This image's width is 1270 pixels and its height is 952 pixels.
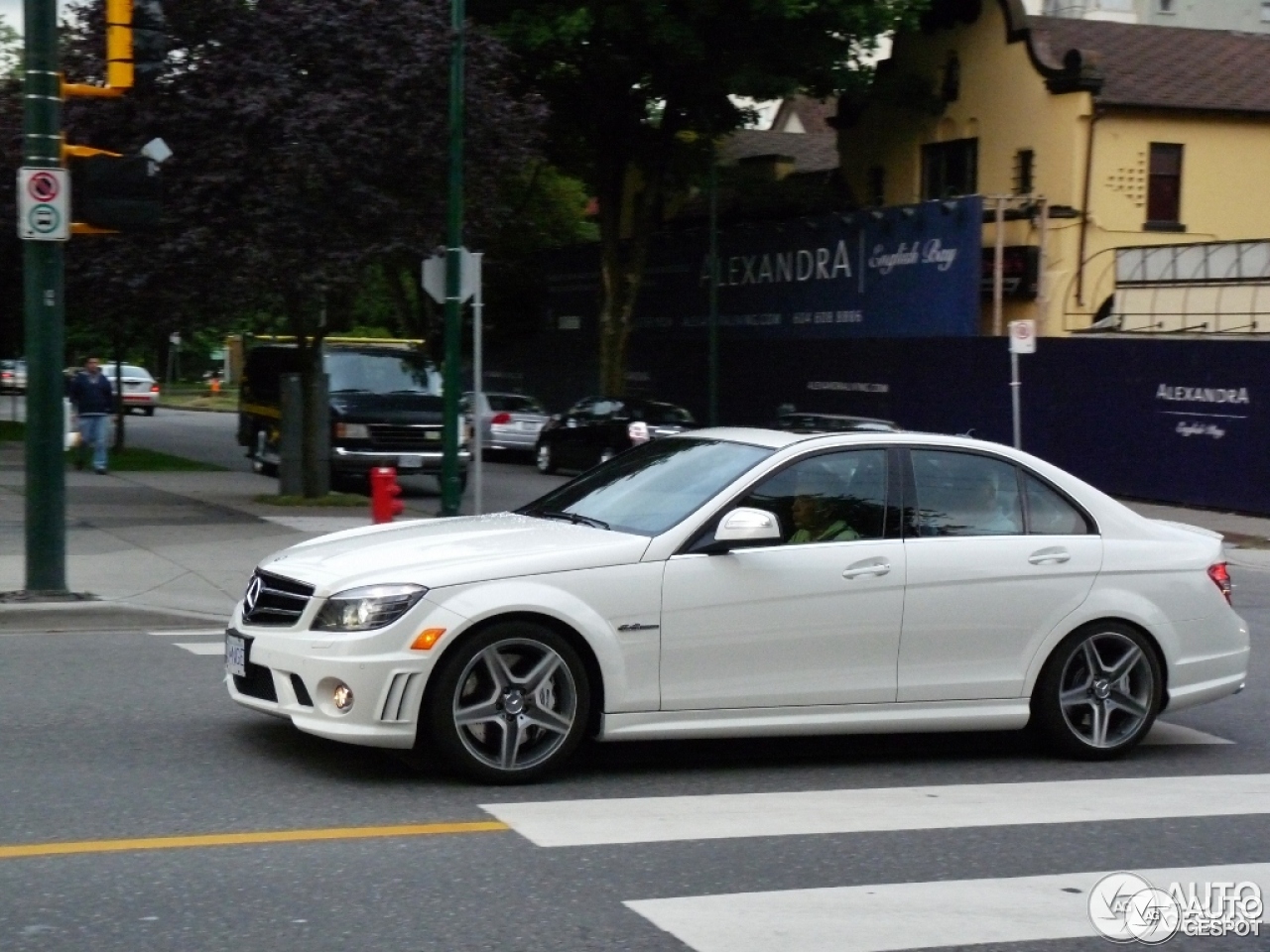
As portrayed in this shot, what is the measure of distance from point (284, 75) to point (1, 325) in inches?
825

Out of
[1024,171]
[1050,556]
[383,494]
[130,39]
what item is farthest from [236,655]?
[1024,171]

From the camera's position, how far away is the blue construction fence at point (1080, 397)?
25.2 m

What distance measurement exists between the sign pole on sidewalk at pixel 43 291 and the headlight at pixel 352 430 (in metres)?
11.5

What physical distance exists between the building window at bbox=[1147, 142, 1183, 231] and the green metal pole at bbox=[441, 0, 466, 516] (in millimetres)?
18858

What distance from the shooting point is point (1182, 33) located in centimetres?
3762

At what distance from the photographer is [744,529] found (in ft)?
24.8

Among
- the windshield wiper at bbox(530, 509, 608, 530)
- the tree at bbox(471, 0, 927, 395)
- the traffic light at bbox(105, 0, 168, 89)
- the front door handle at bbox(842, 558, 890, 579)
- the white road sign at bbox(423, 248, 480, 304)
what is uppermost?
the tree at bbox(471, 0, 927, 395)

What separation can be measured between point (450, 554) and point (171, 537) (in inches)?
407

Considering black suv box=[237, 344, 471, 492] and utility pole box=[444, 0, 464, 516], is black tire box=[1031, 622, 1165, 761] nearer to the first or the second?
utility pole box=[444, 0, 464, 516]

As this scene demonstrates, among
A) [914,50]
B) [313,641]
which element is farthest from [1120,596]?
[914,50]

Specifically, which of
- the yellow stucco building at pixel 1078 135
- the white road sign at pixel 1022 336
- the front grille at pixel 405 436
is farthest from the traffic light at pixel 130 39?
the yellow stucco building at pixel 1078 135

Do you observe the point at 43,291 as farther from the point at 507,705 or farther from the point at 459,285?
the point at 459,285

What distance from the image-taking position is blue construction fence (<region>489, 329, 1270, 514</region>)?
2522 centimetres

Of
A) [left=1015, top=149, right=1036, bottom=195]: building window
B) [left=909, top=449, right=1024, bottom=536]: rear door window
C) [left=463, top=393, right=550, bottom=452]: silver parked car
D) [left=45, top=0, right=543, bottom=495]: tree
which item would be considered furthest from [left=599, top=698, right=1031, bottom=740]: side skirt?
[left=463, top=393, right=550, bottom=452]: silver parked car
